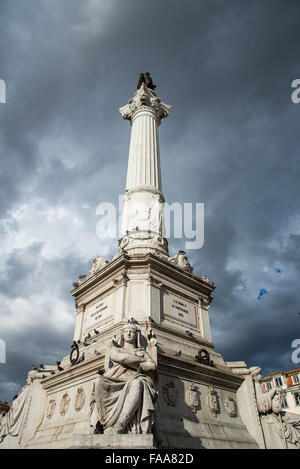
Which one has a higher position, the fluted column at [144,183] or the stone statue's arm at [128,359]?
the fluted column at [144,183]

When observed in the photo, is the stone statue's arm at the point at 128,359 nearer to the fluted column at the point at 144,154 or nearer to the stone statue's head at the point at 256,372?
the stone statue's head at the point at 256,372

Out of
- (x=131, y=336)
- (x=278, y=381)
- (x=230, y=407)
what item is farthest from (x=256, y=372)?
(x=278, y=381)

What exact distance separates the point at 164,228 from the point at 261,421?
1018 cm

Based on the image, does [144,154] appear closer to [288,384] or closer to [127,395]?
[127,395]

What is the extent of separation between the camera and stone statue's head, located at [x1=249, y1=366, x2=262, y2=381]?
14.3 m

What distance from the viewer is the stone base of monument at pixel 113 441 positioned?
7.25 metres

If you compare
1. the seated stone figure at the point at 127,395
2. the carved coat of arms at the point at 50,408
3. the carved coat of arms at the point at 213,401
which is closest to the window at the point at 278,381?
the carved coat of arms at the point at 213,401

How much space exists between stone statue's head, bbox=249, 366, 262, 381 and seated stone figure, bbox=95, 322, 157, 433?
680 centimetres

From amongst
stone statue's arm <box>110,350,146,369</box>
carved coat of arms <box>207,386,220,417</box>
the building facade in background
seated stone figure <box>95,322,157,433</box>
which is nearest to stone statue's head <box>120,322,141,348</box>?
seated stone figure <box>95,322,157,433</box>

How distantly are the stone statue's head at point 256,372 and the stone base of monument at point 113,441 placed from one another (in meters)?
8.33

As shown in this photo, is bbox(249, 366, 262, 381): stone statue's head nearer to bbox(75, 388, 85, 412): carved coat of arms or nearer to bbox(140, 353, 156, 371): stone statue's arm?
bbox(140, 353, 156, 371): stone statue's arm

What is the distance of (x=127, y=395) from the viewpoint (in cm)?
848
